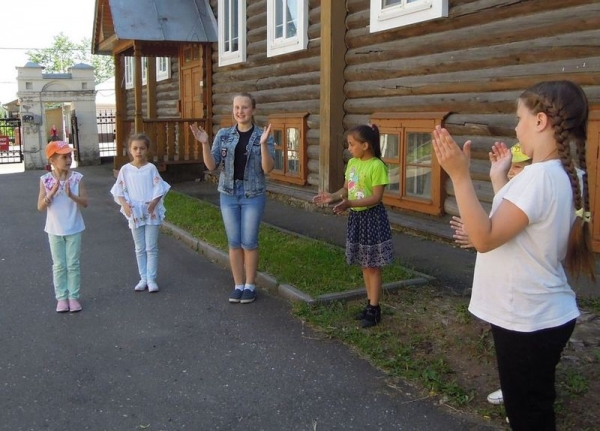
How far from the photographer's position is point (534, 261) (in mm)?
2428

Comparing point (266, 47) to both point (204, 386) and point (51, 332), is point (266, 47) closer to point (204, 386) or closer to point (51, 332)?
point (51, 332)

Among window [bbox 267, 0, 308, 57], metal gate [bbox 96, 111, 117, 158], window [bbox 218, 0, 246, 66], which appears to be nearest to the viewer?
window [bbox 267, 0, 308, 57]

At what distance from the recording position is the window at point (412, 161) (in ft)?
26.9

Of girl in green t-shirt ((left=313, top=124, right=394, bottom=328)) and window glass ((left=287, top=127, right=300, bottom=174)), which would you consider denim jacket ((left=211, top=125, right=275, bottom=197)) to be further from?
window glass ((left=287, top=127, right=300, bottom=174))

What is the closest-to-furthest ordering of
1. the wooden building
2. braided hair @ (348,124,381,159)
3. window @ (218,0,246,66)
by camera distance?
braided hair @ (348,124,381,159)
the wooden building
window @ (218,0,246,66)

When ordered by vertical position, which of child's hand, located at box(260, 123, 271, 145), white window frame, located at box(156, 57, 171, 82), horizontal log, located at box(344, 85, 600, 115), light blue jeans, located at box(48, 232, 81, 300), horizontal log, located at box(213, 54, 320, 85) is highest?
white window frame, located at box(156, 57, 171, 82)

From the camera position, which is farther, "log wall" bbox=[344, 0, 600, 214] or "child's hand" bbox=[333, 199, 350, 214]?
"log wall" bbox=[344, 0, 600, 214]

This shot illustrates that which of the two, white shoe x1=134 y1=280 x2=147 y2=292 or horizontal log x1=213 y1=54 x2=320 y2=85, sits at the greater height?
horizontal log x1=213 y1=54 x2=320 y2=85

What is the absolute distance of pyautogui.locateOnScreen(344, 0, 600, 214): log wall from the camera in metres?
6.26

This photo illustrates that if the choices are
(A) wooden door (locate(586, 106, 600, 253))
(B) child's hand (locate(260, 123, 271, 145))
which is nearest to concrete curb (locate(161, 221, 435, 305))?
(B) child's hand (locate(260, 123, 271, 145))

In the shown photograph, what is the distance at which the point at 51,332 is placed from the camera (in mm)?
5141

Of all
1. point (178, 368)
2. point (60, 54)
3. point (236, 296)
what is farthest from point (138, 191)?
point (60, 54)

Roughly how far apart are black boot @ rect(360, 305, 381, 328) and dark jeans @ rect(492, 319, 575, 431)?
2.45 meters

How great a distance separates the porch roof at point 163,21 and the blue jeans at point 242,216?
939 cm
